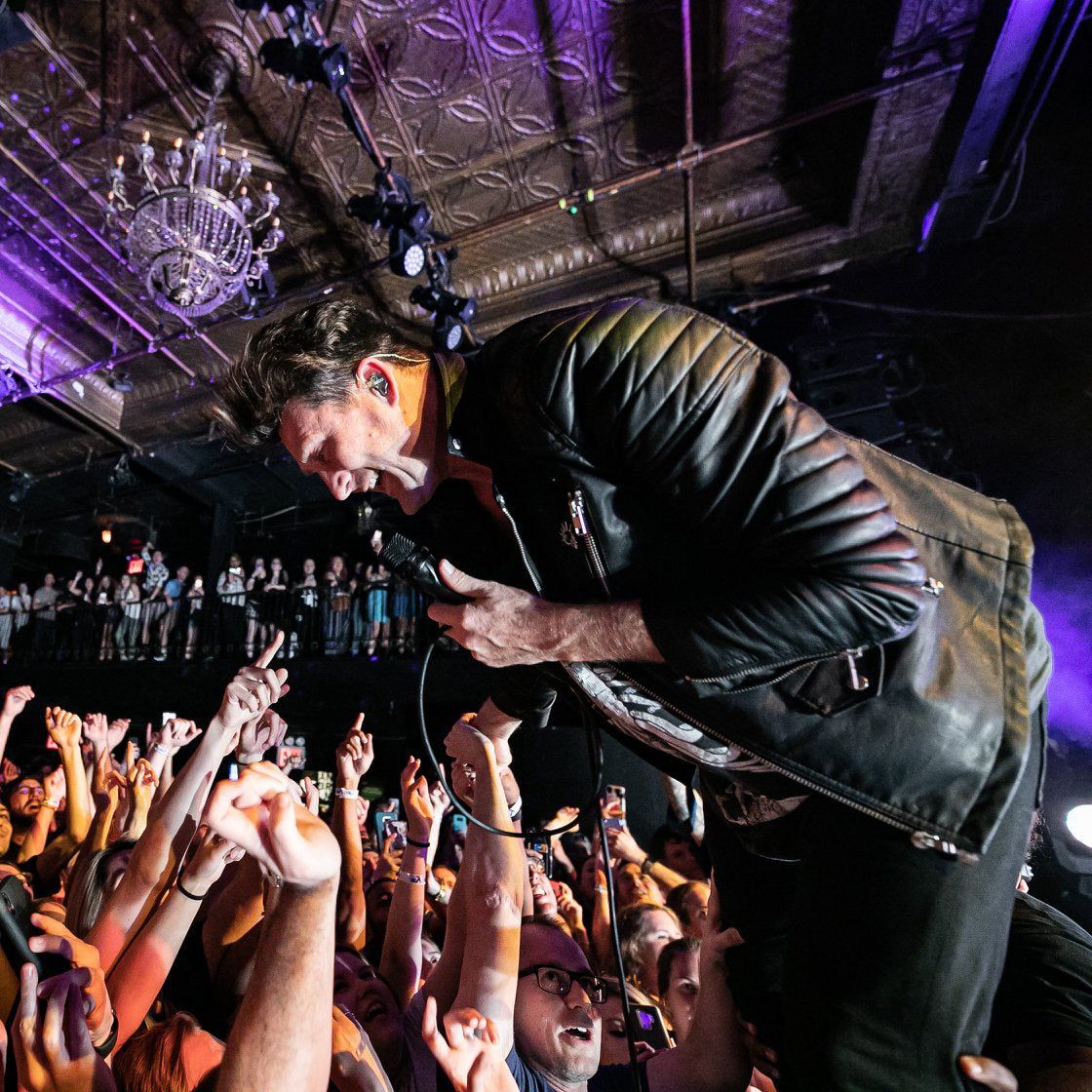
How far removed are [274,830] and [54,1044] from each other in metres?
0.39

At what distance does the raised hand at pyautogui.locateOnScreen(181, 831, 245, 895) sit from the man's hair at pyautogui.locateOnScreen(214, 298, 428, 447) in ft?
3.10

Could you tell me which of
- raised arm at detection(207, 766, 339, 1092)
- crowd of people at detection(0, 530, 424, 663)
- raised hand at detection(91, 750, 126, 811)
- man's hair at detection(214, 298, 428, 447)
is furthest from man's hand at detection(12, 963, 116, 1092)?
crowd of people at detection(0, 530, 424, 663)

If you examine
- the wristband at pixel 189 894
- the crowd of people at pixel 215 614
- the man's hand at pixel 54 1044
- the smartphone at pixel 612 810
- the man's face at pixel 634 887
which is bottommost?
the man's face at pixel 634 887

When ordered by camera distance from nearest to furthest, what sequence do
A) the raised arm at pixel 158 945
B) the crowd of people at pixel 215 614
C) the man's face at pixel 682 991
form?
the raised arm at pixel 158 945 → the man's face at pixel 682 991 → the crowd of people at pixel 215 614

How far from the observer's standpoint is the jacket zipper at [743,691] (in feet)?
3.11

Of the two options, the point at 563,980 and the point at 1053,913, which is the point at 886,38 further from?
the point at 563,980

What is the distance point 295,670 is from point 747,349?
353 inches

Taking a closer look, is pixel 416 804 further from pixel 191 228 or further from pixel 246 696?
pixel 191 228

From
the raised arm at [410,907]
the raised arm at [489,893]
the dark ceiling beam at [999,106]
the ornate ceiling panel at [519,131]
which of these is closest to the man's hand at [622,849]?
the raised arm at [410,907]

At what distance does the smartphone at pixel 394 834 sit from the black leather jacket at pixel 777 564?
357cm

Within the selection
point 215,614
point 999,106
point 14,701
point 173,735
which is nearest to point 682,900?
point 173,735

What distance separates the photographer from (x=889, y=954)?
3.01ft

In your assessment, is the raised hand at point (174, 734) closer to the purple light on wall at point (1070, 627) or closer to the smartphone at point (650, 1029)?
the smartphone at point (650, 1029)

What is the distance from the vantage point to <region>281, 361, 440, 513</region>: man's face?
123 centimetres
